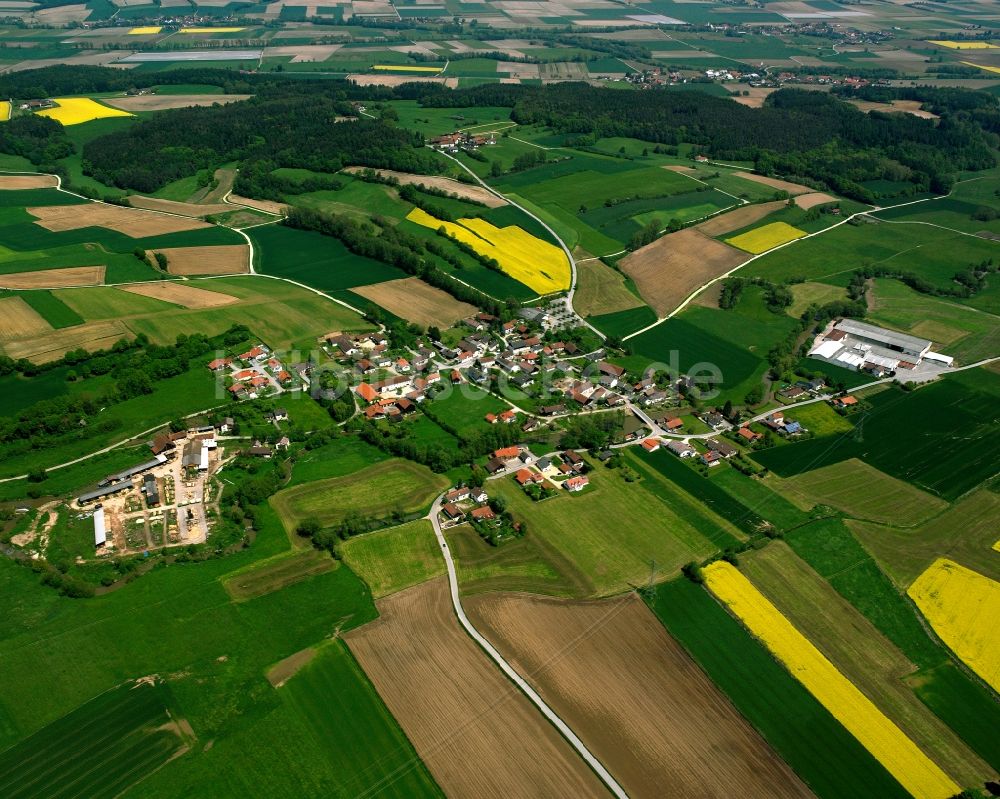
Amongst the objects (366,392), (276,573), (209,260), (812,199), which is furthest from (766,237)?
(276,573)

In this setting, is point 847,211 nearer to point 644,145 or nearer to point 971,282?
point 971,282

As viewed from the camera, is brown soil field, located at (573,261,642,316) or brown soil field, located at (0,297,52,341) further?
brown soil field, located at (573,261,642,316)

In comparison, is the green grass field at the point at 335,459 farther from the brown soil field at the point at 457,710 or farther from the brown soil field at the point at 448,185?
the brown soil field at the point at 448,185

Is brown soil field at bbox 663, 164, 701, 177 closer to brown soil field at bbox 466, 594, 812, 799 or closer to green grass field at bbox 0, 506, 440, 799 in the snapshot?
brown soil field at bbox 466, 594, 812, 799

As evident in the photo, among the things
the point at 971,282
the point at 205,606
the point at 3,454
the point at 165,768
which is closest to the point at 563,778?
the point at 165,768

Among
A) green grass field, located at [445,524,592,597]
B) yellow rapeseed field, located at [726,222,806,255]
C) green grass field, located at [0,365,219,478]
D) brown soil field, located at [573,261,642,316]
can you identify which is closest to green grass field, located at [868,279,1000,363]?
yellow rapeseed field, located at [726,222,806,255]

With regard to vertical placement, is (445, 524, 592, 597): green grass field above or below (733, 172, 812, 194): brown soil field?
below

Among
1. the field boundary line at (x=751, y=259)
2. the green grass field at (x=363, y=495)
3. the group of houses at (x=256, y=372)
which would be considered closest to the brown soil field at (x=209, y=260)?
the group of houses at (x=256, y=372)
